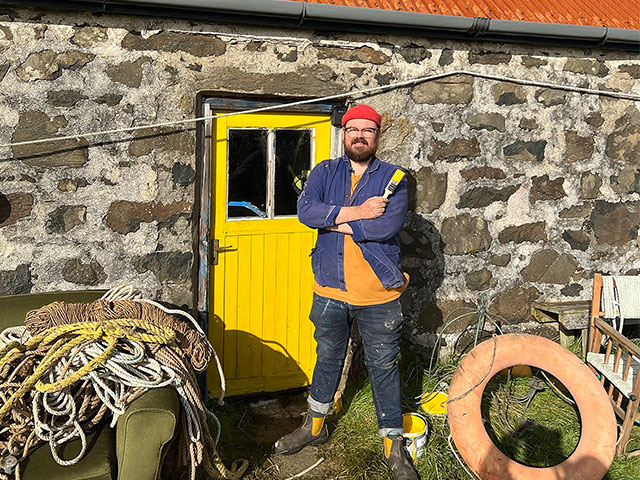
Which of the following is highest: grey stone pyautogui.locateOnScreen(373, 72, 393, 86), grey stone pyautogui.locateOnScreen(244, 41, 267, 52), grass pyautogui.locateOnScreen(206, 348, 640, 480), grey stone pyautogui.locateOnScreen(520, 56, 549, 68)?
grey stone pyautogui.locateOnScreen(520, 56, 549, 68)

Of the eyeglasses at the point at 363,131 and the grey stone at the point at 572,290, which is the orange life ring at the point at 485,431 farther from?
the eyeglasses at the point at 363,131

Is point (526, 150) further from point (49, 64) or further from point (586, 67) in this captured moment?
point (49, 64)

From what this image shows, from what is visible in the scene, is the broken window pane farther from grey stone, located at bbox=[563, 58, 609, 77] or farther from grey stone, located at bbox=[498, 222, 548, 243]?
grey stone, located at bbox=[563, 58, 609, 77]

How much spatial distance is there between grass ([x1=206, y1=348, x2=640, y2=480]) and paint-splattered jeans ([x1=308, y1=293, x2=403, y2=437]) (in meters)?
0.28

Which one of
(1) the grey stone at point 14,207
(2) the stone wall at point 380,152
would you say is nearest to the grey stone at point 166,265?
(2) the stone wall at point 380,152

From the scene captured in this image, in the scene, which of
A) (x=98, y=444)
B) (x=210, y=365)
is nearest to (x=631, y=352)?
(x=210, y=365)

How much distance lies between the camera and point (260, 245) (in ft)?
14.2

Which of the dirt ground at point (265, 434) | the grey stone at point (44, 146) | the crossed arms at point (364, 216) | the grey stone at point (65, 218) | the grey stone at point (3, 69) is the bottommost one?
the dirt ground at point (265, 434)

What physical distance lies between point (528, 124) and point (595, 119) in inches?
21.1

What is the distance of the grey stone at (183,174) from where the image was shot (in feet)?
12.8

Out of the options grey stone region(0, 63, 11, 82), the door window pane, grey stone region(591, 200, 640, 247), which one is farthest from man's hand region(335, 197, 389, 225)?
grey stone region(591, 200, 640, 247)

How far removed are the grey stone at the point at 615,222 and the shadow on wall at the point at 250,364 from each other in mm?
2435

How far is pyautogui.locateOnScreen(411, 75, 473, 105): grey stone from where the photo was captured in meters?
4.34

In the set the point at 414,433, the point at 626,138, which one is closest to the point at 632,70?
the point at 626,138
